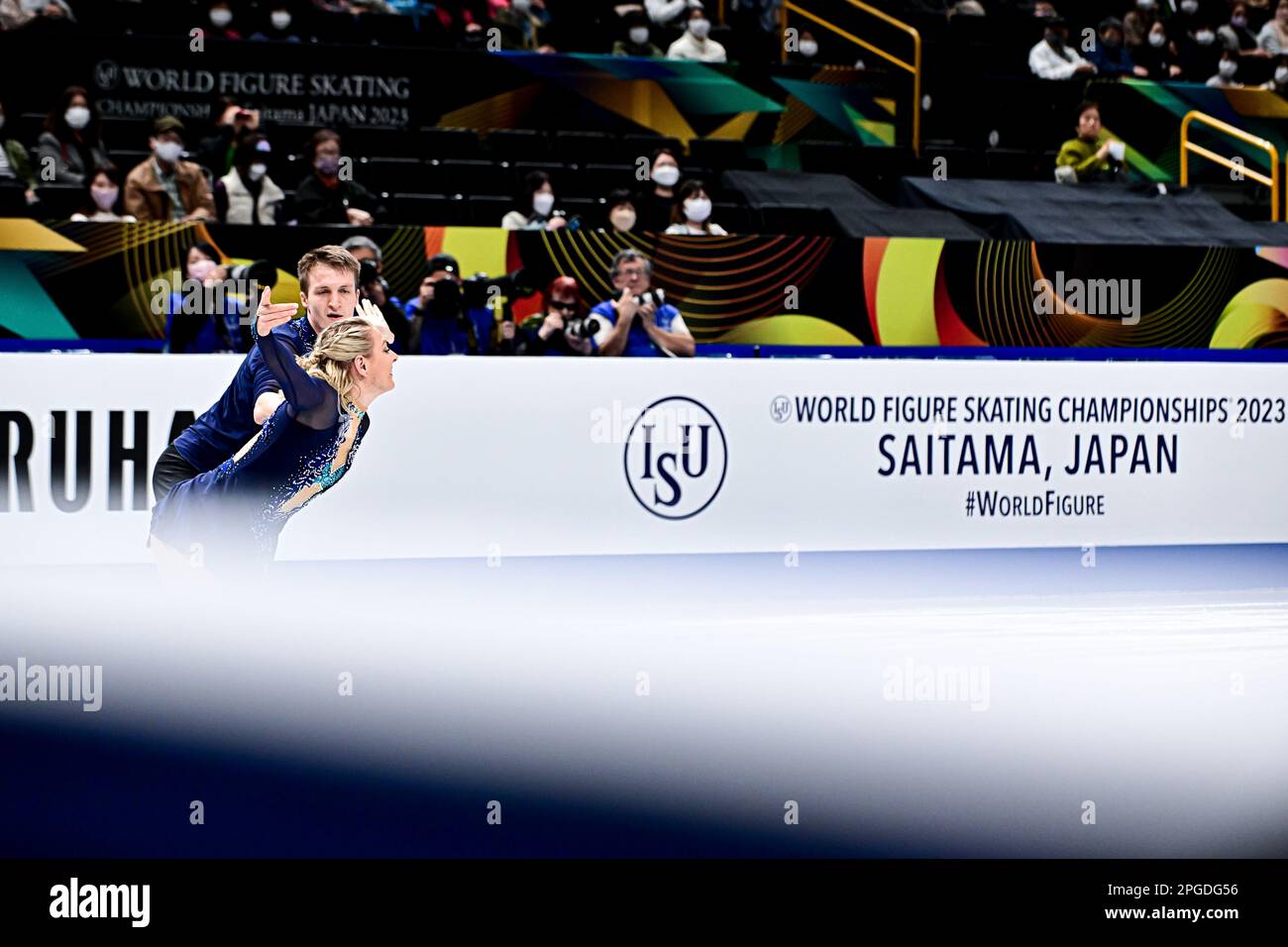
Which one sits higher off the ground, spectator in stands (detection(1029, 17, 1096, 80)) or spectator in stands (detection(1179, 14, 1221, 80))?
spectator in stands (detection(1179, 14, 1221, 80))

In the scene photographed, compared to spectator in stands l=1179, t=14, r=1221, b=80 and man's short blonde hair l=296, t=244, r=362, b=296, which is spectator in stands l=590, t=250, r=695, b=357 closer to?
man's short blonde hair l=296, t=244, r=362, b=296

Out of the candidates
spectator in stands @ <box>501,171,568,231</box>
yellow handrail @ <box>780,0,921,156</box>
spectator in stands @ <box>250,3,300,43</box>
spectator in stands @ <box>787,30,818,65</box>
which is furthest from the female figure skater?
spectator in stands @ <box>787,30,818,65</box>

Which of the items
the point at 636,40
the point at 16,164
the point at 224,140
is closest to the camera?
the point at 16,164

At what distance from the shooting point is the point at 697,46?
14.2 metres

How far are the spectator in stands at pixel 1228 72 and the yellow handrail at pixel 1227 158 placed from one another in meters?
0.61

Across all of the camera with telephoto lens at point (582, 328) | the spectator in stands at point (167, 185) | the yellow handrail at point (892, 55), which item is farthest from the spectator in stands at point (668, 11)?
the camera with telephoto lens at point (582, 328)

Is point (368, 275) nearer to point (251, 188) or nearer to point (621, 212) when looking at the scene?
point (251, 188)

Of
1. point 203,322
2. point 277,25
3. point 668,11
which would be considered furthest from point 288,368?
point 668,11

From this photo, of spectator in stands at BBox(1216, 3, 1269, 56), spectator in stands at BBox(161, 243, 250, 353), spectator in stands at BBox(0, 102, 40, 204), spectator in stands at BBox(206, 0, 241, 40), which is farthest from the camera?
spectator in stands at BBox(1216, 3, 1269, 56)

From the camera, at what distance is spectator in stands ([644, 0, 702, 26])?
14633mm

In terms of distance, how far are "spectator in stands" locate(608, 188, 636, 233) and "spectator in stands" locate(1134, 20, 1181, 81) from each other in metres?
8.20

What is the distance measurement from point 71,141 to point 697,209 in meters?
4.25

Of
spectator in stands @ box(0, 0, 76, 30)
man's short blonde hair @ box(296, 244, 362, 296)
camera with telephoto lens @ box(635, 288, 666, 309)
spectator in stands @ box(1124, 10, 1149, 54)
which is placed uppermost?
spectator in stands @ box(1124, 10, 1149, 54)

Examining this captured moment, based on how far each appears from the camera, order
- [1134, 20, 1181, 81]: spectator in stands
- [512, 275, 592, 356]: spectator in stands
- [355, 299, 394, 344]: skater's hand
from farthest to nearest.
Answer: [1134, 20, 1181, 81]: spectator in stands → [512, 275, 592, 356]: spectator in stands → [355, 299, 394, 344]: skater's hand
